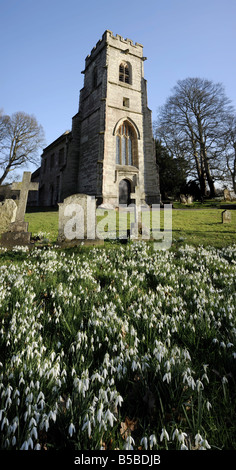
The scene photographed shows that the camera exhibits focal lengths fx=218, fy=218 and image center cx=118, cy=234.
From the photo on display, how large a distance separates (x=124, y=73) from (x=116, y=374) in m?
26.0

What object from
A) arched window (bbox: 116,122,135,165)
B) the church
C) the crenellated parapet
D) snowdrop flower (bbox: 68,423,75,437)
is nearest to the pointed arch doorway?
the church

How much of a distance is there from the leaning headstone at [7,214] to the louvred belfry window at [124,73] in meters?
19.6

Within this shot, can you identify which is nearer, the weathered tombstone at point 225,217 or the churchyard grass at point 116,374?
the churchyard grass at point 116,374

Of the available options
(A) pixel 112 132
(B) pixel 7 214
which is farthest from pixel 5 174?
(B) pixel 7 214

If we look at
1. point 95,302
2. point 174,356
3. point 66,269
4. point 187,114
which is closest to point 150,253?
point 66,269

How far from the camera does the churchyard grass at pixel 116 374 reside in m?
1.37

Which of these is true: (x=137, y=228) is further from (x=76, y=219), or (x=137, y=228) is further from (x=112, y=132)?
(x=112, y=132)

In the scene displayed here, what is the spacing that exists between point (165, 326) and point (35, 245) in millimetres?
5918

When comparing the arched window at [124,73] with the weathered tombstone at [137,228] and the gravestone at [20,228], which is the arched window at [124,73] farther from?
the gravestone at [20,228]

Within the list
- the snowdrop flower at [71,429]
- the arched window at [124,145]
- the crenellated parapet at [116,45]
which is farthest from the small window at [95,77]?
the snowdrop flower at [71,429]

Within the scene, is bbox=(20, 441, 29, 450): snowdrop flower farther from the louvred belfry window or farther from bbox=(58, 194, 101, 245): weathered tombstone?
the louvred belfry window

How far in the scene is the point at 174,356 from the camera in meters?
1.97

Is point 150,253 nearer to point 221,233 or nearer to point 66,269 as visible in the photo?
point 66,269

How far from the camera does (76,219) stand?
7.70 metres
